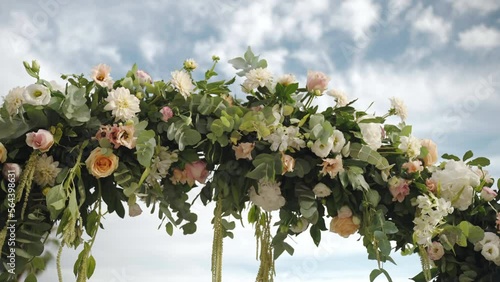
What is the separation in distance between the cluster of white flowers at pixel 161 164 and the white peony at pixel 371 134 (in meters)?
0.70

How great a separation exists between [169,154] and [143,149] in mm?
127

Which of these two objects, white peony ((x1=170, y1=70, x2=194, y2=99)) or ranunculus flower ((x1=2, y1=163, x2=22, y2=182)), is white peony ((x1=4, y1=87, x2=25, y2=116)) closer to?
ranunculus flower ((x1=2, y1=163, x2=22, y2=182))

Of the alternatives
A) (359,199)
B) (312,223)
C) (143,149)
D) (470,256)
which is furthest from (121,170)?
(470,256)

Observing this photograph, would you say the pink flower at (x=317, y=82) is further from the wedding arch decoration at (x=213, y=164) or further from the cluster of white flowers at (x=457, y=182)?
→ the cluster of white flowers at (x=457, y=182)

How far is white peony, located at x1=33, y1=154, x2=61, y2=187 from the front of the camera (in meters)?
2.05

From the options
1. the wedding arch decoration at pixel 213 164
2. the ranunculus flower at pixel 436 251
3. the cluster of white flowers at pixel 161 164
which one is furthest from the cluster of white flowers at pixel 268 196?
the ranunculus flower at pixel 436 251

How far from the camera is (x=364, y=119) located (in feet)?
7.50

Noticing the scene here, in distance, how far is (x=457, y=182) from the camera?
2.46 metres

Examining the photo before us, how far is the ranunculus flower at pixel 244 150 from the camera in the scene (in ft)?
7.04

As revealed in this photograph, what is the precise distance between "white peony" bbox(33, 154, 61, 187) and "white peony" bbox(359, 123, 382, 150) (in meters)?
1.10

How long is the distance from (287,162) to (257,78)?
0.34 metres

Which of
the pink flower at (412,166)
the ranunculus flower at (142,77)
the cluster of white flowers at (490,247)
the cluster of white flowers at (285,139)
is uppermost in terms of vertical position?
the ranunculus flower at (142,77)

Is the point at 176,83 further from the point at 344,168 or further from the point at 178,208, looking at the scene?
the point at 344,168

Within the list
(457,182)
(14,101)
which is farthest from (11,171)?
(457,182)
